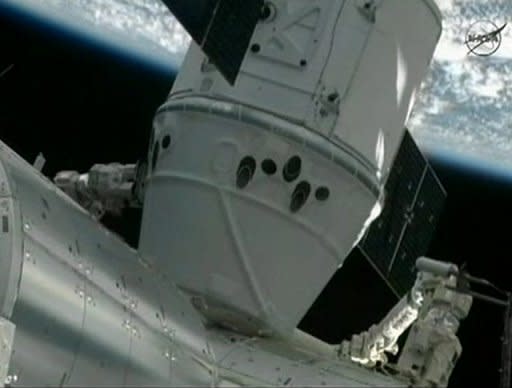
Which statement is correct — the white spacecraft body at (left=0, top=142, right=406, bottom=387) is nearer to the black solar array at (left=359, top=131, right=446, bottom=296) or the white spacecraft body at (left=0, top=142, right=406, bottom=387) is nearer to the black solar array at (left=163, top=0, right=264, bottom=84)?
the black solar array at (left=163, top=0, right=264, bottom=84)

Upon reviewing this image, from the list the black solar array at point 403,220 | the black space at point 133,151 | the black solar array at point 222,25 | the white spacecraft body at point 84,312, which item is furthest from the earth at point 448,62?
the white spacecraft body at point 84,312

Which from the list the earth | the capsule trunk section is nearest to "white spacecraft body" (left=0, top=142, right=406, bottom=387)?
the capsule trunk section

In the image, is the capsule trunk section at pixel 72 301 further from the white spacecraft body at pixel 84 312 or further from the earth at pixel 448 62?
the earth at pixel 448 62

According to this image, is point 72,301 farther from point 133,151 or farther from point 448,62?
point 133,151

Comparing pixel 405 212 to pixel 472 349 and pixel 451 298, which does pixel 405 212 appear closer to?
pixel 451 298

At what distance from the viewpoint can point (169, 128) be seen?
29.6 ft

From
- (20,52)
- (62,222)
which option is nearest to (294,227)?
(62,222)

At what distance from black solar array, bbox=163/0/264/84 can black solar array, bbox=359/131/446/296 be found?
7.11ft

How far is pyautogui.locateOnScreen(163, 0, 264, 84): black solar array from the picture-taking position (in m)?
8.09

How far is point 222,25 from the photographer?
27.7ft

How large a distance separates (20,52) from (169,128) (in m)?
9.95

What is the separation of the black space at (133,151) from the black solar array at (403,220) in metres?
6.15

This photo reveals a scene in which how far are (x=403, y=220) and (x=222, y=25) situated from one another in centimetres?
310

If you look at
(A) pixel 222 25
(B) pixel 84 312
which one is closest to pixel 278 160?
(A) pixel 222 25
